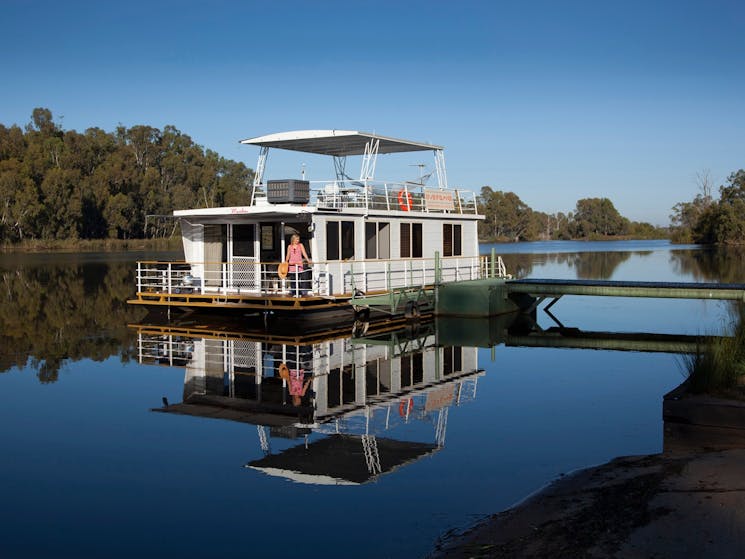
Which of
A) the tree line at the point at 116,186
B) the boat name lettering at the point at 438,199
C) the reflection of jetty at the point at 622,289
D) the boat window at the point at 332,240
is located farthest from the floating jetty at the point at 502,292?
the tree line at the point at 116,186

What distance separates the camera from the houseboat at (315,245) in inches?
832

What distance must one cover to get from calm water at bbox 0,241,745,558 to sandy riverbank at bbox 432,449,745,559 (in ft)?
1.65

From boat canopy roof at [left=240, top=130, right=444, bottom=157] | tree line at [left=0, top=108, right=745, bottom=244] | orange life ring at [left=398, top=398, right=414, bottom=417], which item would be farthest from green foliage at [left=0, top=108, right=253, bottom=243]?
orange life ring at [left=398, top=398, right=414, bottom=417]

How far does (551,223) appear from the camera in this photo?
568ft

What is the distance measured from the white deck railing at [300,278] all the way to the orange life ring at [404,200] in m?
1.66

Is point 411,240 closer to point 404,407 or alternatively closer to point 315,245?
point 315,245

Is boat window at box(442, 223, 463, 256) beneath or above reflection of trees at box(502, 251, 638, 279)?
above

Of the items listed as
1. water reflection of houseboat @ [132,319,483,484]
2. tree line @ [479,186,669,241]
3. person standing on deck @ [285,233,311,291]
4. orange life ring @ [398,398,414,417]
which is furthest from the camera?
tree line @ [479,186,669,241]

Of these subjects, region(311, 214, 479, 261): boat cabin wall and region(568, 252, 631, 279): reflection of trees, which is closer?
region(311, 214, 479, 261): boat cabin wall

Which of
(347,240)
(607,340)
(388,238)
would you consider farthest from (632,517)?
(388,238)

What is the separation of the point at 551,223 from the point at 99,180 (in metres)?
105

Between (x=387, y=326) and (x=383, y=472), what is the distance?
525 inches

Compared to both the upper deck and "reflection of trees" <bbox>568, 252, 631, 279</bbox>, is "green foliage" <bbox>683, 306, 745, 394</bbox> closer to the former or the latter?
the upper deck

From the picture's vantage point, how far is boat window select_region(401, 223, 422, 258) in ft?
80.2
